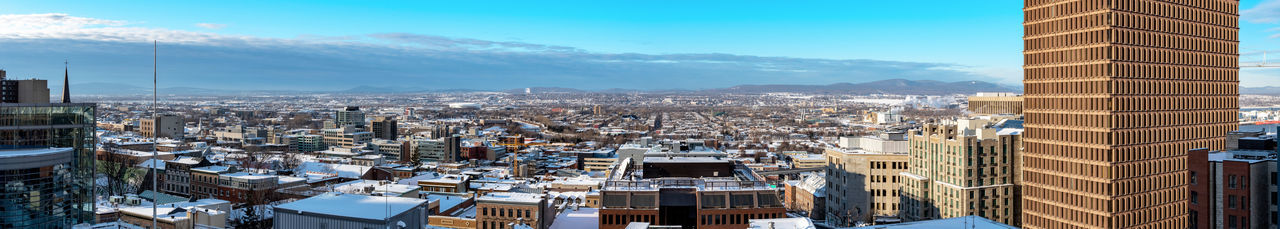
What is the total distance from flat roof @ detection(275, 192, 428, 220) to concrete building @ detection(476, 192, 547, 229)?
926 cm

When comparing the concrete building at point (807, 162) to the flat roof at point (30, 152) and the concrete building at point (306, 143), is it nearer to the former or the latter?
the concrete building at point (306, 143)

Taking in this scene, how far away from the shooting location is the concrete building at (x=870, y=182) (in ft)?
254

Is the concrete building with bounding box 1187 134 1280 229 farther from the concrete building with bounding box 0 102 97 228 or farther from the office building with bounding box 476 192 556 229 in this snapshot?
the concrete building with bounding box 0 102 97 228

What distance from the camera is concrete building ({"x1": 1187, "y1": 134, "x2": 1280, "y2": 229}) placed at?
38281 millimetres

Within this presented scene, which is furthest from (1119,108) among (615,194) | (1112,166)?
(615,194)

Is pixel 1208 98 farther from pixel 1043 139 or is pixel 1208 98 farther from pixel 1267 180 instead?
pixel 1267 180

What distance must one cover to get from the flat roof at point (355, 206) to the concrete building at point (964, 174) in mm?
41679

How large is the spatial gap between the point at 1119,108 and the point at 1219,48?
15.4 m

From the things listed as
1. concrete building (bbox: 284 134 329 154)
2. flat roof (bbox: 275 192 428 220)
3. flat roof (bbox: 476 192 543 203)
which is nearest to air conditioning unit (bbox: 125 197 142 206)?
flat roof (bbox: 275 192 428 220)

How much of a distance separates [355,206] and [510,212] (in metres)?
12.9

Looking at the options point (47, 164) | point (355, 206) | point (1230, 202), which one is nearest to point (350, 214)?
point (355, 206)

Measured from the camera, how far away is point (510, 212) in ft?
197

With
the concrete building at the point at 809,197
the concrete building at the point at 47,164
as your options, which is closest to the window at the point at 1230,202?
the concrete building at the point at 809,197

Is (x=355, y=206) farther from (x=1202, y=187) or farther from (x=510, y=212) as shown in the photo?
(x=1202, y=187)
